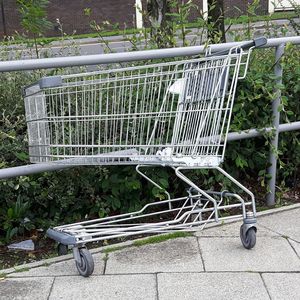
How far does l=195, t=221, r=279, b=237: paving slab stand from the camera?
3.90 meters

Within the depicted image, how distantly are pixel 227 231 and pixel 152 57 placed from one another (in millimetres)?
1498

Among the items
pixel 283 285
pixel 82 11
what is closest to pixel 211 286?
pixel 283 285

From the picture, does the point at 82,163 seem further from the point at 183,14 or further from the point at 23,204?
the point at 183,14

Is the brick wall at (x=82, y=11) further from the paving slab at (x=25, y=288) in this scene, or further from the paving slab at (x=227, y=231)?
the paving slab at (x=25, y=288)

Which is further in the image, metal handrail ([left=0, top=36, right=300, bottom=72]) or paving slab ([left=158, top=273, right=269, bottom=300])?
metal handrail ([left=0, top=36, right=300, bottom=72])

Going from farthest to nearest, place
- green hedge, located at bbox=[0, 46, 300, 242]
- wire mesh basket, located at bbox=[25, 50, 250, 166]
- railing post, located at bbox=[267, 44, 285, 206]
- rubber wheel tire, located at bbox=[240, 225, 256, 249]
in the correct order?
railing post, located at bbox=[267, 44, 285, 206] → green hedge, located at bbox=[0, 46, 300, 242] → rubber wheel tire, located at bbox=[240, 225, 256, 249] → wire mesh basket, located at bbox=[25, 50, 250, 166]

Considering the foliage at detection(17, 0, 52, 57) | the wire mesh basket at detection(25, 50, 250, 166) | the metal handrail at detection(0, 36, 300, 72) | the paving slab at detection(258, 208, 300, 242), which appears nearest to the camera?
the metal handrail at detection(0, 36, 300, 72)

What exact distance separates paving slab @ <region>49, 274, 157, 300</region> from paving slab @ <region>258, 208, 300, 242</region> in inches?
49.6

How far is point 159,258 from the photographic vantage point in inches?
138

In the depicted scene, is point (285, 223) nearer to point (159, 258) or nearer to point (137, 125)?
point (159, 258)

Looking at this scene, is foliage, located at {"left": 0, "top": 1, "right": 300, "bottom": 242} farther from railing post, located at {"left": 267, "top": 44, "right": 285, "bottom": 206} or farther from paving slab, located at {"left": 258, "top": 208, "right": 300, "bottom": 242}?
paving slab, located at {"left": 258, "top": 208, "right": 300, "bottom": 242}

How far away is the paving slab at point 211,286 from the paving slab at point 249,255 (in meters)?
0.12

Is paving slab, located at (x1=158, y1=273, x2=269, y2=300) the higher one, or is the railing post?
the railing post

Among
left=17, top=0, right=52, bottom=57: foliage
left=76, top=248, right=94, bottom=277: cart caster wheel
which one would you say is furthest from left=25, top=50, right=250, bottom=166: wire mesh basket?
left=17, top=0, right=52, bottom=57: foliage
